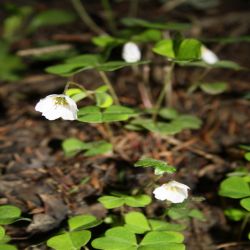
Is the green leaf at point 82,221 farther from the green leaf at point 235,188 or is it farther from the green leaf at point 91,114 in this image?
the green leaf at point 235,188

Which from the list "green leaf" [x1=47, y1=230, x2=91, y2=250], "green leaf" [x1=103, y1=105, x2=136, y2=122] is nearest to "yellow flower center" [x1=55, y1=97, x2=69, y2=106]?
"green leaf" [x1=103, y1=105, x2=136, y2=122]

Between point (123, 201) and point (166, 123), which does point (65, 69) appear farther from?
point (123, 201)

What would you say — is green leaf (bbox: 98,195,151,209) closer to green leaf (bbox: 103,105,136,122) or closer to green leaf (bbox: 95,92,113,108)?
green leaf (bbox: 103,105,136,122)

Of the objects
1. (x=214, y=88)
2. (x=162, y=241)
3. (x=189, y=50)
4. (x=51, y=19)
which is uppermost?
(x=51, y=19)

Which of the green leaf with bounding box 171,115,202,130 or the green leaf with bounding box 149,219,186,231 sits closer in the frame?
the green leaf with bounding box 149,219,186,231

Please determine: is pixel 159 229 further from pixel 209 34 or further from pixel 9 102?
pixel 209 34

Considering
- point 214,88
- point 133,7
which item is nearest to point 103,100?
point 214,88
